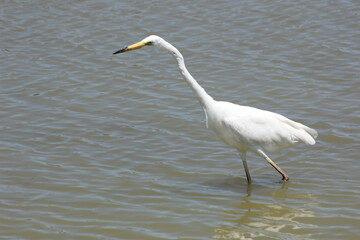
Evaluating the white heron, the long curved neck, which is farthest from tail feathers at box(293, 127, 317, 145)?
the long curved neck

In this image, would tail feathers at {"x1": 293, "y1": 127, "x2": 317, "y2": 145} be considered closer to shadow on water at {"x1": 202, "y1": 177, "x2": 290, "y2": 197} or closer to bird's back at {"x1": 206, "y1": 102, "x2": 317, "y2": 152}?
bird's back at {"x1": 206, "y1": 102, "x2": 317, "y2": 152}

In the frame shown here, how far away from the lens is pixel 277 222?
655 cm

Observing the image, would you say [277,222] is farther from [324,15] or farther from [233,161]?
[324,15]

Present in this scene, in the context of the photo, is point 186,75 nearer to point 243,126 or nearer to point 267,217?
point 243,126

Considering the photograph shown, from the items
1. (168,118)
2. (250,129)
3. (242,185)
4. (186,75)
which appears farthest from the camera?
(168,118)

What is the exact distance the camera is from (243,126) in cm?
735

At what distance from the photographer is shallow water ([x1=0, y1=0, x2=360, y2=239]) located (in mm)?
6652

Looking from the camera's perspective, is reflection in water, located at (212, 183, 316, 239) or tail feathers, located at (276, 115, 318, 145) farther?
tail feathers, located at (276, 115, 318, 145)

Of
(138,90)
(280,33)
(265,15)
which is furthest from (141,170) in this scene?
(265,15)

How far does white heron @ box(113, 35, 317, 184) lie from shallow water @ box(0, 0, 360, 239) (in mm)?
457

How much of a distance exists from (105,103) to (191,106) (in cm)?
136

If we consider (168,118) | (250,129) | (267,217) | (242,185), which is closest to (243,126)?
(250,129)

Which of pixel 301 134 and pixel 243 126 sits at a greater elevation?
pixel 243 126

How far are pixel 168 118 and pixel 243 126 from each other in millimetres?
2394
